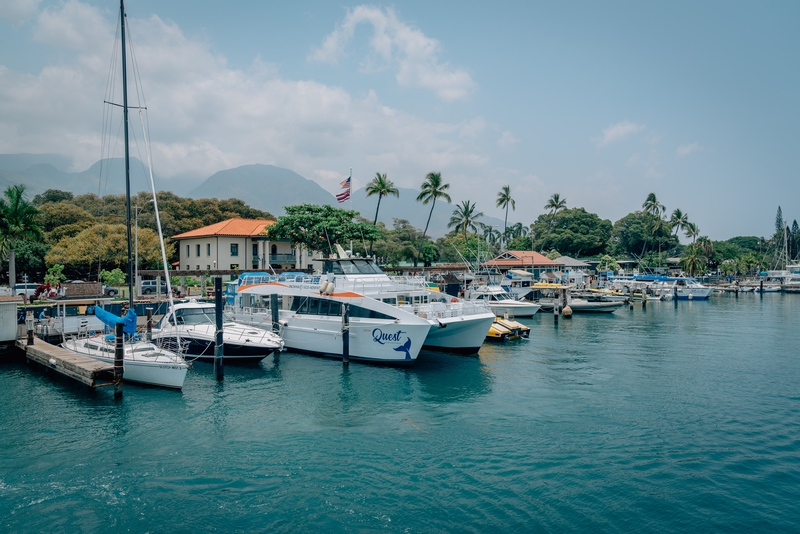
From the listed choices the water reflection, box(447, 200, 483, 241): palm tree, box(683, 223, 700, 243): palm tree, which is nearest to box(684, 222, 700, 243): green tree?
box(683, 223, 700, 243): palm tree

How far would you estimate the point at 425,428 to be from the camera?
15.2m

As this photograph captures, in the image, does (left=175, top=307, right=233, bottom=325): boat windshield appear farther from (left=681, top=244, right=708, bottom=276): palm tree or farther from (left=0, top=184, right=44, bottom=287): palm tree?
(left=681, top=244, right=708, bottom=276): palm tree

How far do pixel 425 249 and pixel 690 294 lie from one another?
3873 cm

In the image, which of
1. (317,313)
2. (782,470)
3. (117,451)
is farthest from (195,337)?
(782,470)

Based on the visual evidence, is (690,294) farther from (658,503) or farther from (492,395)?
(658,503)

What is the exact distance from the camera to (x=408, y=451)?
13430mm

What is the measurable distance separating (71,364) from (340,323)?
11.1m

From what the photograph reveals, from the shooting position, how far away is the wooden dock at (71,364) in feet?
58.4

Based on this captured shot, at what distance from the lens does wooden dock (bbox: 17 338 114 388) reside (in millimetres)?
17812

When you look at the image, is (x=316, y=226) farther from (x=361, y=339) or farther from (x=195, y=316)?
(x=361, y=339)

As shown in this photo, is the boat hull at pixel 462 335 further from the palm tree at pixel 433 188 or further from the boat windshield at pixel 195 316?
the palm tree at pixel 433 188

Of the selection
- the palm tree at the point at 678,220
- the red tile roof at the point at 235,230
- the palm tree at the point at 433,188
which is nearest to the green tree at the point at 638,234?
the palm tree at the point at 678,220

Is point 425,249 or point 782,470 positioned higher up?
point 425,249

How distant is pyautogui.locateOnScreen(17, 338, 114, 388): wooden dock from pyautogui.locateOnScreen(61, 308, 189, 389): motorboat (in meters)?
0.66
